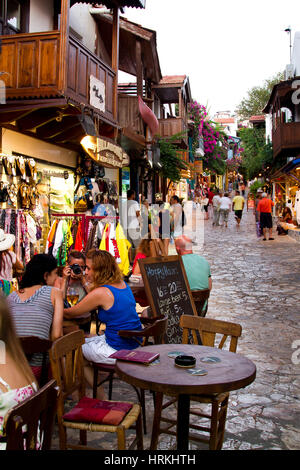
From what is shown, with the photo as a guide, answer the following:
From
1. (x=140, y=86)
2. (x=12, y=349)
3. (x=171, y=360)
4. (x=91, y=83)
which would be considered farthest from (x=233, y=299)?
(x=140, y=86)

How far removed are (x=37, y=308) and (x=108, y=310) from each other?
28.8 inches

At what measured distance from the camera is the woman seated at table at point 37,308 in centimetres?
404

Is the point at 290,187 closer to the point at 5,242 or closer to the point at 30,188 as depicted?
the point at 30,188

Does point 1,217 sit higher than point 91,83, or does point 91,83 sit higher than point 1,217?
point 91,83

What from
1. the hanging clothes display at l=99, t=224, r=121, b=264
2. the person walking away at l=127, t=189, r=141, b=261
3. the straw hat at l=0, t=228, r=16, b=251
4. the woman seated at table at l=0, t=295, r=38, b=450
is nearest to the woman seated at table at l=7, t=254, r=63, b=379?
the woman seated at table at l=0, t=295, r=38, b=450

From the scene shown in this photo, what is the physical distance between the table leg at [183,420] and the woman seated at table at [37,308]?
135 cm

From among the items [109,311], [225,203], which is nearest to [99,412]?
[109,311]

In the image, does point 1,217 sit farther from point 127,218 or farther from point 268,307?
point 127,218

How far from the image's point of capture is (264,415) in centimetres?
449

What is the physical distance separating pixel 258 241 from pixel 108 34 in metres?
10.2

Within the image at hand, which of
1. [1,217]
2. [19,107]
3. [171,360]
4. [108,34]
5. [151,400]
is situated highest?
[108,34]

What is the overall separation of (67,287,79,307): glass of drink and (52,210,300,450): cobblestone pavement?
1.21m

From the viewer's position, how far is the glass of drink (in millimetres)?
5863

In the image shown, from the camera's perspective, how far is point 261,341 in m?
6.79
